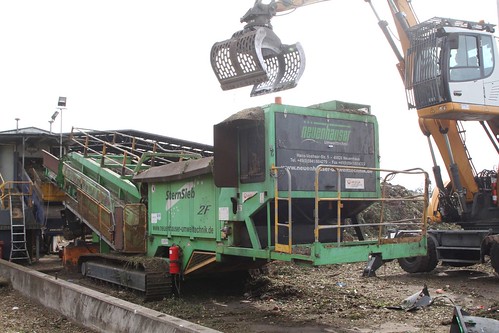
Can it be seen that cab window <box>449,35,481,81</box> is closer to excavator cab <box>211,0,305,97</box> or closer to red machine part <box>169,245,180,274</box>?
excavator cab <box>211,0,305,97</box>

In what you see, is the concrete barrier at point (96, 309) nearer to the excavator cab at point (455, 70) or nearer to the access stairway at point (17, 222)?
the access stairway at point (17, 222)

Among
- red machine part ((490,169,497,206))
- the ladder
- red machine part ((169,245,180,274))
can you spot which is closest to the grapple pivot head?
red machine part ((169,245,180,274))

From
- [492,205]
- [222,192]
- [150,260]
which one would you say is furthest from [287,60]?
[492,205]

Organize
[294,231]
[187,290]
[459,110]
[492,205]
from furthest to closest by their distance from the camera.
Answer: [492,205] < [459,110] < [187,290] < [294,231]

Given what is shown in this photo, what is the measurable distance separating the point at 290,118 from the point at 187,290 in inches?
161

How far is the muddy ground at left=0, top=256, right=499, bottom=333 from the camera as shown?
7.75 metres

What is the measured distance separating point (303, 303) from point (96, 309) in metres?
3.48

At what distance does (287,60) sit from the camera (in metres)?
8.19

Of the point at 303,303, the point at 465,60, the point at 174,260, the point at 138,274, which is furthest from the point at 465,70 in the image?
the point at 138,274

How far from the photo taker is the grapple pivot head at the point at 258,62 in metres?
7.88

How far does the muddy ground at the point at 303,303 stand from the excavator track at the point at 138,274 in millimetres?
178

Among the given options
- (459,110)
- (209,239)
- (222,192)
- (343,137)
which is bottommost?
(209,239)

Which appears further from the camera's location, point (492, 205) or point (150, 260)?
point (492, 205)

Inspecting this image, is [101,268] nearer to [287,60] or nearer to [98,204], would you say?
[98,204]
